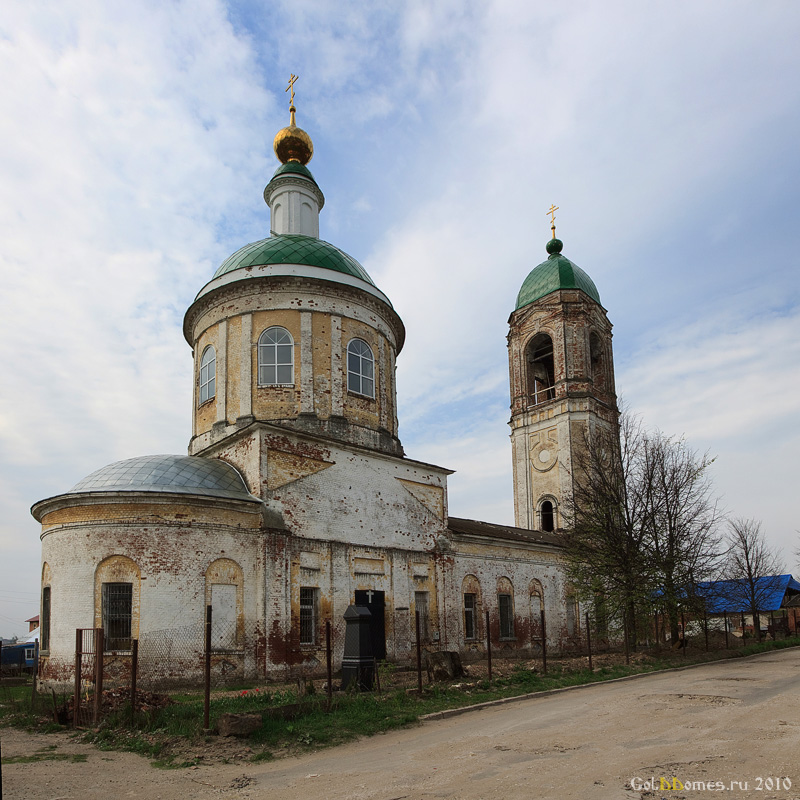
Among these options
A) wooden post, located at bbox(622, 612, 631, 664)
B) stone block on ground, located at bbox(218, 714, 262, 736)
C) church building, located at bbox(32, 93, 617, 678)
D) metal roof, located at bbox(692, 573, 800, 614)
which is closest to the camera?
stone block on ground, located at bbox(218, 714, 262, 736)

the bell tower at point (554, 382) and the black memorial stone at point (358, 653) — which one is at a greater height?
the bell tower at point (554, 382)

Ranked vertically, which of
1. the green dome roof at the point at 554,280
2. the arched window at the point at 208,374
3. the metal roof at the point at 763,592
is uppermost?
the green dome roof at the point at 554,280

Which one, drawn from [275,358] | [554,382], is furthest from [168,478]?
[554,382]

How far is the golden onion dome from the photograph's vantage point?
24.6 meters

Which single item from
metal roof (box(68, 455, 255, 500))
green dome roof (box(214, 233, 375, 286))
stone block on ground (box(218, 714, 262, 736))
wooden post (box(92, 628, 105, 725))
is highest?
green dome roof (box(214, 233, 375, 286))

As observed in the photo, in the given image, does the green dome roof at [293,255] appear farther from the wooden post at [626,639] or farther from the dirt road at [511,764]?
the dirt road at [511,764]

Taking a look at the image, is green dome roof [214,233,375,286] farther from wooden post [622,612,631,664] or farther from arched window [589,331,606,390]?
arched window [589,331,606,390]

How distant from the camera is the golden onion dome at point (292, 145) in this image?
80.7ft

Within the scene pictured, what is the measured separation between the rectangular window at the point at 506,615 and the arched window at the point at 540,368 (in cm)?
1331

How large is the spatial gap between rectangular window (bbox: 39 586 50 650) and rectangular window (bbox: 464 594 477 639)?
11691mm

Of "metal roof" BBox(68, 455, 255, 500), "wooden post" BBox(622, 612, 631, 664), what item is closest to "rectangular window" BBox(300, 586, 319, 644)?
"metal roof" BBox(68, 455, 255, 500)

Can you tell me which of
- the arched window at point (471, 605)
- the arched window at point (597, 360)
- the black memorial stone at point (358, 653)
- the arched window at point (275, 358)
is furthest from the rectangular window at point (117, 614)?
the arched window at point (597, 360)

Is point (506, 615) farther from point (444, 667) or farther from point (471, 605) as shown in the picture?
point (444, 667)

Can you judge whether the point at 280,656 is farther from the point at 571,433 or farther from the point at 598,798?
the point at 571,433
